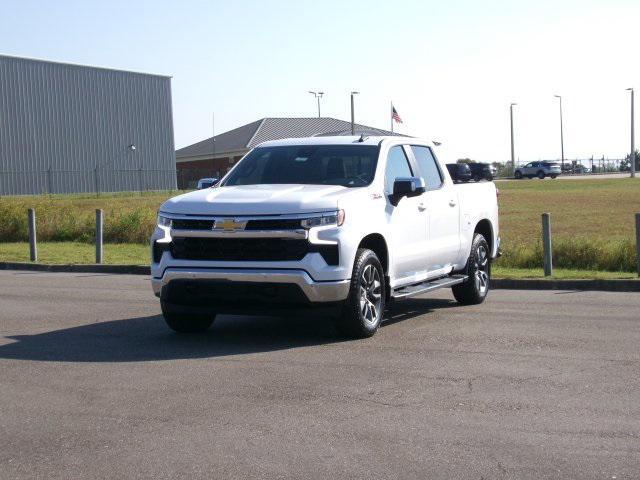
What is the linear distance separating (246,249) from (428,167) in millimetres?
3337

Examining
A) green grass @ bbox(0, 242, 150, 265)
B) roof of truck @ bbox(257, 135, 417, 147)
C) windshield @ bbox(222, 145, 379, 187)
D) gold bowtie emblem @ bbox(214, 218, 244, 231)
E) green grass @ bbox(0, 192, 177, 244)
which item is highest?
roof of truck @ bbox(257, 135, 417, 147)

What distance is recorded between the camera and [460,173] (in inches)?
549

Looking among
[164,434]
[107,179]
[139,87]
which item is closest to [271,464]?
[164,434]

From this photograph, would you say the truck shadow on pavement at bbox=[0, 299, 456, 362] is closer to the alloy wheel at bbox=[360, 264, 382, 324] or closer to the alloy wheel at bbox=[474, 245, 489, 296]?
the alloy wheel at bbox=[360, 264, 382, 324]

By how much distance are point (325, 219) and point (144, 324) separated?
2.80m

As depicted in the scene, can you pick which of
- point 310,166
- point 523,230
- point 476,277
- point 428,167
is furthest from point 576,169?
point 310,166

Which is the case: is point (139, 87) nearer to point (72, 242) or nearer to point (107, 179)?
point (107, 179)

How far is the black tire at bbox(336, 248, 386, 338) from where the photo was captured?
32.7 feet

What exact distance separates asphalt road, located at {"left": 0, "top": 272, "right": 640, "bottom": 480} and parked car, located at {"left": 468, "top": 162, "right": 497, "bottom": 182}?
283 centimetres

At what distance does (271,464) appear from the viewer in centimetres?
581

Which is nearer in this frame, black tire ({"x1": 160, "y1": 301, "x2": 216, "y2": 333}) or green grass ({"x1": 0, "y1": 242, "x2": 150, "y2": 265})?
black tire ({"x1": 160, "y1": 301, "x2": 216, "y2": 333})

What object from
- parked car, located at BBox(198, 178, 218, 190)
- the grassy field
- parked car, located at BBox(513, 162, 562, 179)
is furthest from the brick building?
parked car, located at BBox(198, 178, 218, 190)

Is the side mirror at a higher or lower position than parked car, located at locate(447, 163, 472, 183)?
lower

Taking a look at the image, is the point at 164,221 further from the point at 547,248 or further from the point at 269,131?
the point at 269,131
